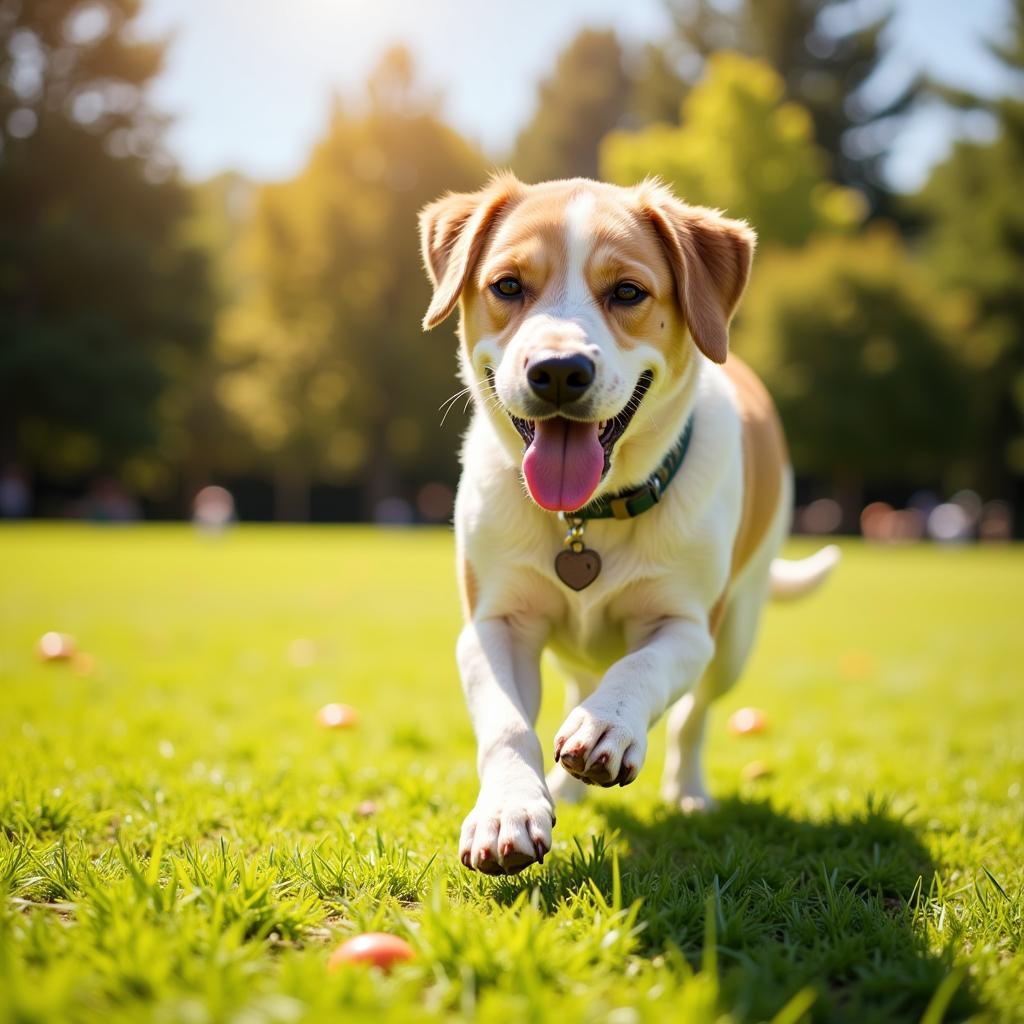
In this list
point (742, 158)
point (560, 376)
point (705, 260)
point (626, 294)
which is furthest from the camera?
point (742, 158)

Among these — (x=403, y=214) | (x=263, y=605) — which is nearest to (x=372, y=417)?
(x=403, y=214)

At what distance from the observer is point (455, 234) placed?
12.9 ft

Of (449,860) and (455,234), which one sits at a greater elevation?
(455,234)

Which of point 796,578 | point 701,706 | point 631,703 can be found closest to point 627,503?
point 631,703

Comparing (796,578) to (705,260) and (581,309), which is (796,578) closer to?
(705,260)

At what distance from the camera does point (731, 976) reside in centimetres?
216

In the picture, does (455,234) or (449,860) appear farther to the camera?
(455,234)

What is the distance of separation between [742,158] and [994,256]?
40.6 ft

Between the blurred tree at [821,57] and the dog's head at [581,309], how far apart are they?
44799mm

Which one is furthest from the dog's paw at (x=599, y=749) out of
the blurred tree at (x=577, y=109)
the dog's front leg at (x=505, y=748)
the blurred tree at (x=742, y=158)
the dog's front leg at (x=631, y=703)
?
the blurred tree at (x=577, y=109)

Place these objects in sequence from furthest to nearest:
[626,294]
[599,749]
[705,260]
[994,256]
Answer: [994,256]
[705,260]
[626,294]
[599,749]

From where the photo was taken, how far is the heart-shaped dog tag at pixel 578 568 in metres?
3.39

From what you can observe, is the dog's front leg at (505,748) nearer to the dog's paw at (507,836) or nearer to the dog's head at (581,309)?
the dog's paw at (507,836)

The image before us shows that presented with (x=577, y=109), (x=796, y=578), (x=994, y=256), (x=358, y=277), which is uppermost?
(x=577, y=109)
